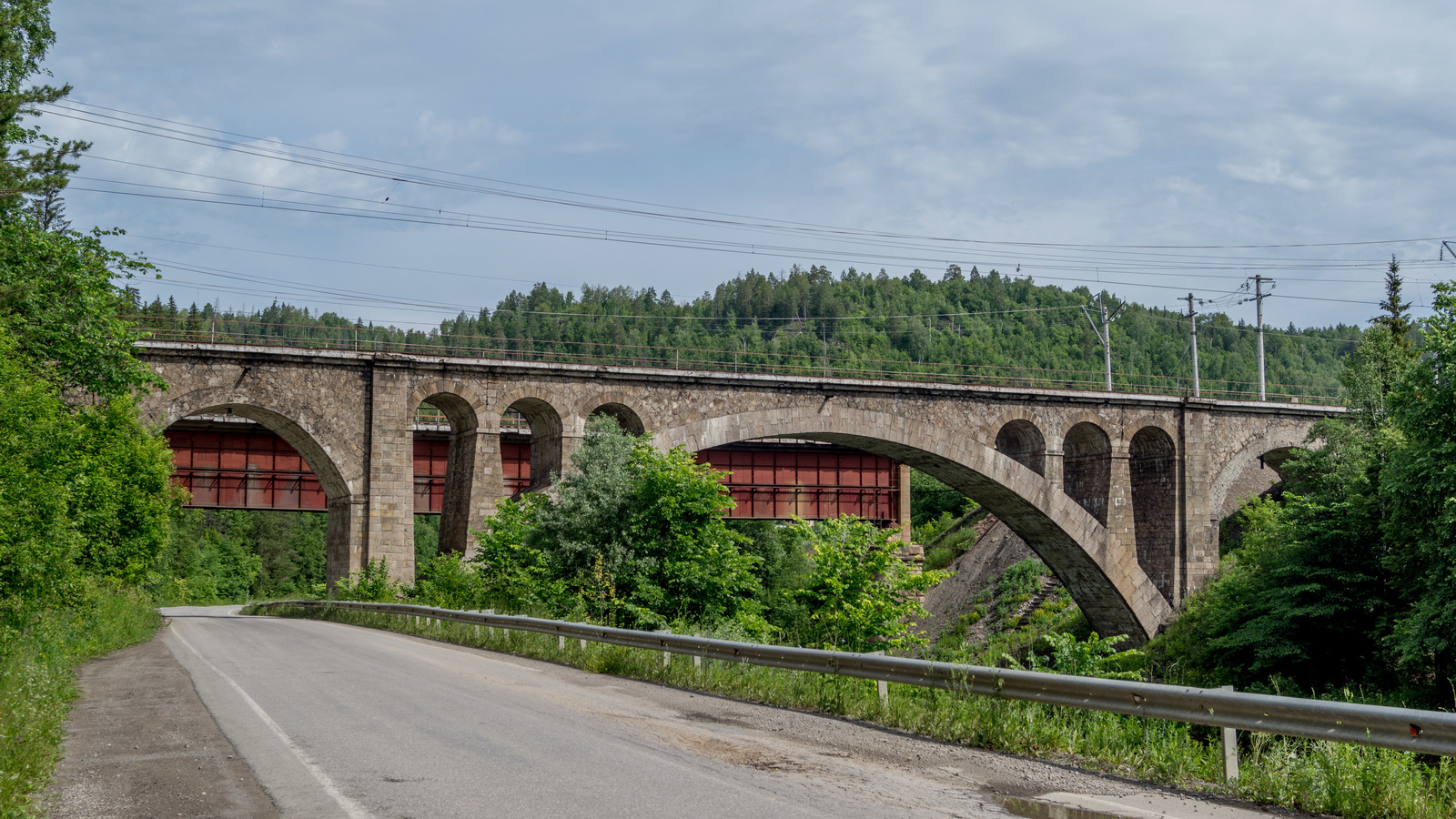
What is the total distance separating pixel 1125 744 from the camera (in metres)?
7.90

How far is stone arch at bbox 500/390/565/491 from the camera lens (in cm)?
3325

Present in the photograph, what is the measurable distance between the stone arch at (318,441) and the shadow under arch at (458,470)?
2.60 metres

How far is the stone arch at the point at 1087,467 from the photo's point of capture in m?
41.5

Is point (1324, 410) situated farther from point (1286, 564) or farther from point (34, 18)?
point (34, 18)

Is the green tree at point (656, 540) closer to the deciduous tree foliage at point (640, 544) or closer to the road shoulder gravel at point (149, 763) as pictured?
the deciduous tree foliage at point (640, 544)

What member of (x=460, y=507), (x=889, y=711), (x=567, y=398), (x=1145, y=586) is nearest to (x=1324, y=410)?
(x=1145, y=586)

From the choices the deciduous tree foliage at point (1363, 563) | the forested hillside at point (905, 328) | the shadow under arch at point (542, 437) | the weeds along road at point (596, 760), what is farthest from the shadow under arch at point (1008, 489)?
the forested hillside at point (905, 328)

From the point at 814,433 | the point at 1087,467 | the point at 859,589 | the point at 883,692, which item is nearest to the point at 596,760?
the point at 883,692

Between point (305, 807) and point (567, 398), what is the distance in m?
27.4

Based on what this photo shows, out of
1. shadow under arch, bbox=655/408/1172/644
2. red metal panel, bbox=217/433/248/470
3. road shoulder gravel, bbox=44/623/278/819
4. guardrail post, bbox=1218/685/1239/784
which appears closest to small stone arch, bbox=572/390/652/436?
shadow under arch, bbox=655/408/1172/644

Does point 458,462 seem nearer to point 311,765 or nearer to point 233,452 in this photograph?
point 233,452

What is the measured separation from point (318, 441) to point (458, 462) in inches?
189

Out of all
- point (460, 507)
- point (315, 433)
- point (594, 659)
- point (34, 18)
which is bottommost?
point (594, 659)

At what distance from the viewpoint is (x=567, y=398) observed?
33.7 m
